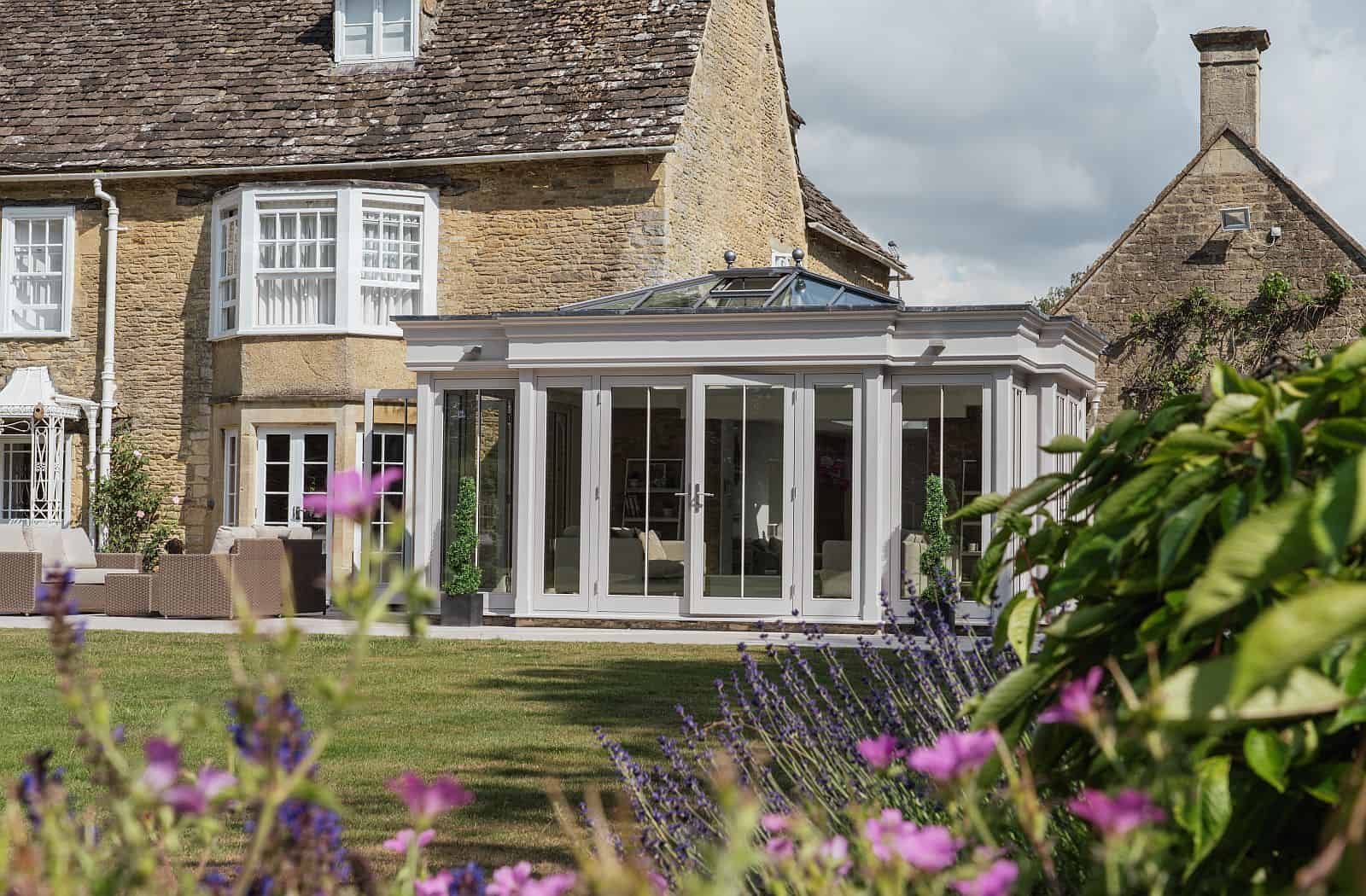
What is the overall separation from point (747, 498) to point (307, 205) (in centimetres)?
839

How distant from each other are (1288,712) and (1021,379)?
1380 centimetres

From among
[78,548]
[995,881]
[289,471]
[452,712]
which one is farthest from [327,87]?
[995,881]

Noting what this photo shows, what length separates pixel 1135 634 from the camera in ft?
6.65

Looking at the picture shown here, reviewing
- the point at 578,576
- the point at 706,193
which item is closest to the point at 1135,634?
the point at 578,576

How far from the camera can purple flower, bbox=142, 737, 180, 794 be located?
157 cm

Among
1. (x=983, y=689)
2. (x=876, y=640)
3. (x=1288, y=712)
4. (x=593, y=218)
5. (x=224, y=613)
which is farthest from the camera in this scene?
(x=593, y=218)

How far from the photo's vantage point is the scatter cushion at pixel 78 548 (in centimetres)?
1831

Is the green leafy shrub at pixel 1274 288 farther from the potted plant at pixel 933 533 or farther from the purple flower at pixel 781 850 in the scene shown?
the purple flower at pixel 781 850

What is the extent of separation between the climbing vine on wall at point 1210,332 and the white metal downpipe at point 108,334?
49.9 ft

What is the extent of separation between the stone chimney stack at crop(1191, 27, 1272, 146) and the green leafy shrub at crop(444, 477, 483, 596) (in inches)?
590

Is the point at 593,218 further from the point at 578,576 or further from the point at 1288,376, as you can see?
the point at 1288,376

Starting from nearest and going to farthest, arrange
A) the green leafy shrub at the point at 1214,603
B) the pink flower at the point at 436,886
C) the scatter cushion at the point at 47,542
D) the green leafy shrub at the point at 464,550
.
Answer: the green leafy shrub at the point at 1214,603, the pink flower at the point at 436,886, the green leafy shrub at the point at 464,550, the scatter cushion at the point at 47,542

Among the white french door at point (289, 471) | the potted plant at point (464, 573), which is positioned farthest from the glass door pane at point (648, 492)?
the white french door at point (289, 471)

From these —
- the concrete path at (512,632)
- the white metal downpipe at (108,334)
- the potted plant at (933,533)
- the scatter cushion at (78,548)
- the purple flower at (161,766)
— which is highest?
the white metal downpipe at (108,334)
